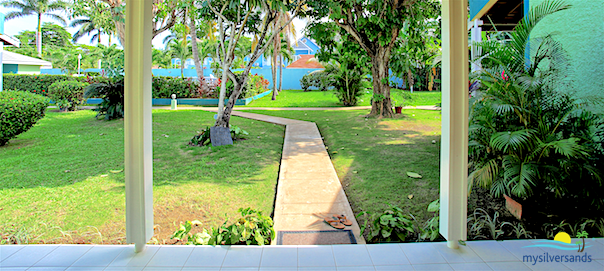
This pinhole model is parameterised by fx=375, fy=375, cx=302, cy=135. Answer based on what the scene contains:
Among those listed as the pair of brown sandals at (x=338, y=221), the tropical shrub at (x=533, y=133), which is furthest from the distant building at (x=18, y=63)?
the tropical shrub at (x=533, y=133)

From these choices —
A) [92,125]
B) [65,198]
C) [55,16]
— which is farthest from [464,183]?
[55,16]

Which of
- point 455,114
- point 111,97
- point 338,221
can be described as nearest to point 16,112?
point 111,97

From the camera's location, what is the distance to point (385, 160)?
662cm

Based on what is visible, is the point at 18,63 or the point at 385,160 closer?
the point at 385,160

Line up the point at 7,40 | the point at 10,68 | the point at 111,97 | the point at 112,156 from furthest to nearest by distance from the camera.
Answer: the point at 10,68 → the point at 7,40 → the point at 111,97 → the point at 112,156

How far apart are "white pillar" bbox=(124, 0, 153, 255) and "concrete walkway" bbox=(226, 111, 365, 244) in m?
1.23

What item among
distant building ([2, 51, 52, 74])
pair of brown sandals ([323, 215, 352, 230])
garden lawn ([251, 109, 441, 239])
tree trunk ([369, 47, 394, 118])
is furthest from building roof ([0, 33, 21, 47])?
pair of brown sandals ([323, 215, 352, 230])

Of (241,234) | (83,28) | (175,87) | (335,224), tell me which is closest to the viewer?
(241,234)

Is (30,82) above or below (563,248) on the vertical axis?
above

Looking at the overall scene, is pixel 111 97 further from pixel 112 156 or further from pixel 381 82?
pixel 381 82

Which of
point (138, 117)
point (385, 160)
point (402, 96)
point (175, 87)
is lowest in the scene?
point (385, 160)

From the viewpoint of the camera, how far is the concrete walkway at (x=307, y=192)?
3.92 m

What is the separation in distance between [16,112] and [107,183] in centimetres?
352

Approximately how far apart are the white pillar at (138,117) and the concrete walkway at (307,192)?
4.04ft
